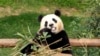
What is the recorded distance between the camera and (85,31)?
564 cm

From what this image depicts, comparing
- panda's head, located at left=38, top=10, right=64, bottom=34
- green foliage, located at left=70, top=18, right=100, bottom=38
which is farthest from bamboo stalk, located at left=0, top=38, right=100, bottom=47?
green foliage, located at left=70, top=18, right=100, bottom=38

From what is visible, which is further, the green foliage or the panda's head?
the green foliage

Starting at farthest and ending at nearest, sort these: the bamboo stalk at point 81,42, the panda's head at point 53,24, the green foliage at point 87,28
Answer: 1. the green foliage at point 87,28
2. the panda's head at point 53,24
3. the bamboo stalk at point 81,42

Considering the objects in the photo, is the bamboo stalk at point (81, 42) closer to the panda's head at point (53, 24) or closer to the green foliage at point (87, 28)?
the panda's head at point (53, 24)

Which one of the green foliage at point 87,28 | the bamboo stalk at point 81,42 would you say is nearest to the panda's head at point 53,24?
the green foliage at point 87,28

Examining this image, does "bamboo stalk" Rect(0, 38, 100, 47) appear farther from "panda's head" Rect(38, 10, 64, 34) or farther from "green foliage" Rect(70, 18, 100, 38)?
"green foliage" Rect(70, 18, 100, 38)

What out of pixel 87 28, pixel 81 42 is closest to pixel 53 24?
pixel 87 28

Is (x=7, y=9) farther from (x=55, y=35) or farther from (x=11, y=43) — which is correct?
(x=11, y=43)

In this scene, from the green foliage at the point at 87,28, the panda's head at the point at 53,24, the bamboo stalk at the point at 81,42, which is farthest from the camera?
the green foliage at the point at 87,28

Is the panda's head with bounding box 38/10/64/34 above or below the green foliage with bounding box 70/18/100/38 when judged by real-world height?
above

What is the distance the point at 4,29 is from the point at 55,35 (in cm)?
466

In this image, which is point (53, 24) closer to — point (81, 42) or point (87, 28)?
point (87, 28)

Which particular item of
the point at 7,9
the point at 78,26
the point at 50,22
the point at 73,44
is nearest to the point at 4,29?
the point at 7,9

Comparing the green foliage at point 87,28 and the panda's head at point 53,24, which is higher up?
the panda's head at point 53,24
